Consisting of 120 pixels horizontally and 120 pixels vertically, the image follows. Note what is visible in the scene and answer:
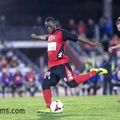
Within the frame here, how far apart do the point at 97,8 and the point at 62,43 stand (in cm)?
2534

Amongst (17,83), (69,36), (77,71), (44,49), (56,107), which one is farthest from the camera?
(44,49)

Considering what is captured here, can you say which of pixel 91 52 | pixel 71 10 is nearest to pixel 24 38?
pixel 91 52

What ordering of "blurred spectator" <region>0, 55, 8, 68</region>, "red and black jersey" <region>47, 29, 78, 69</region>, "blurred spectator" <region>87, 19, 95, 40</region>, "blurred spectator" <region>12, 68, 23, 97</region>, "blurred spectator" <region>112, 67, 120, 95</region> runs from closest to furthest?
"red and black jersey" <region>47, 29, 78, 69</region>
"blurred spectator" <region>112, 67, 120, 95</region>
"blurred spectator" <region>12, 68, 23, 97</region>
"blurred spectator" <region>0, 55, 8, 68</region>
"blurred spectator" <region>87, 19, 95, 40</region>

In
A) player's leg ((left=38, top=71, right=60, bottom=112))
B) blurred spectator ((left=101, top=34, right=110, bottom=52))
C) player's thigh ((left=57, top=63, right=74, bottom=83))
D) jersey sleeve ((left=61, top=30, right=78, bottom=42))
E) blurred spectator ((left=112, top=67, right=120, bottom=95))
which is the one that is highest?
blurred spectator ((left=101, top=34, right=110, bottom=52))

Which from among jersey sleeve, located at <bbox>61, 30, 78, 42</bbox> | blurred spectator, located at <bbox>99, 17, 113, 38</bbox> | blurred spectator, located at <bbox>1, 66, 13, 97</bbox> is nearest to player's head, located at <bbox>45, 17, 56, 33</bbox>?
jersey sleeve, located at <bbox>61, 30, 78, 42</bbox>

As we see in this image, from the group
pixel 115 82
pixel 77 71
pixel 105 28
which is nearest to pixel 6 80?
pixel 77 71

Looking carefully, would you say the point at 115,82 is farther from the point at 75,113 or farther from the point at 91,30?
the point at 75,113

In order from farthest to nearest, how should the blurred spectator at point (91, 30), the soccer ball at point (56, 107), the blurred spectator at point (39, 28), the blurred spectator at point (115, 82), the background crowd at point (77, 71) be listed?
1. the blurred spectator at point (91, 30)
2. the blurred spectator at point (39, 28)
3. the background crowd at point (77, 71)
4. the blurred spectator at point (115, 82)
5. the soccer ball at point (56, 107)

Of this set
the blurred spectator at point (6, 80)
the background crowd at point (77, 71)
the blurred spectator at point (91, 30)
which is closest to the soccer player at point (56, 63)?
the background crowd at point (77, 71)

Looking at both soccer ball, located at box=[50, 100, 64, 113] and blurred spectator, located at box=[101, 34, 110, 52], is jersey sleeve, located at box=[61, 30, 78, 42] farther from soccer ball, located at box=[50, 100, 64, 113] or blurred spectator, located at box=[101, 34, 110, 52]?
blurred spectator, located at box=[101, 34, 110, 52]

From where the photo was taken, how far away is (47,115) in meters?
13.3

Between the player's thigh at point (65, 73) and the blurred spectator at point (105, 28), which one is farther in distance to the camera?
the blurred spectator at point (105, 28)

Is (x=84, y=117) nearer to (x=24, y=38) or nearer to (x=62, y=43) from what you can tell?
(x=62, y=43)

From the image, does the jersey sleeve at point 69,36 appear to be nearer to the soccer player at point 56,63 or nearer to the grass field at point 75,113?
the soccer player at point 56,63
